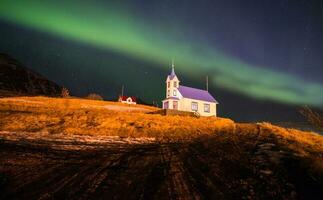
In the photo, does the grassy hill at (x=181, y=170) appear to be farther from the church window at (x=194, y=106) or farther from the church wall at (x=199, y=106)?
the church window at (x=194, y=106)

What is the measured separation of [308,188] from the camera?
834 cm

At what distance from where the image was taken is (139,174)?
9.62 metres

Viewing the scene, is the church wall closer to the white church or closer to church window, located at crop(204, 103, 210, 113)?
the white church

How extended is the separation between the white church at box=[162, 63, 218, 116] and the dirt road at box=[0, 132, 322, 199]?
39.0 m

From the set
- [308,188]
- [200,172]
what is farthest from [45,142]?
[308,188]

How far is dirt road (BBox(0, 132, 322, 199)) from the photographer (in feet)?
24.6

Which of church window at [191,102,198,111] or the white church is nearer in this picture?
the white church

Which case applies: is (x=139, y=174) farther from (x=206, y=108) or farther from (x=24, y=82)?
(x=24, y=82)

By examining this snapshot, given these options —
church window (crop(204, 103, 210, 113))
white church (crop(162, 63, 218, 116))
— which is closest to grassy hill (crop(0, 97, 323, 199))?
white church (crop(162, 63, 218, 116))

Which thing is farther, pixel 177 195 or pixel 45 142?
pixel 45 142

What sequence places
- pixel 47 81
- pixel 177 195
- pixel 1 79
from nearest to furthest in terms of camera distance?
pixel 177 195 → pixel 1 79 → pixel 47 81

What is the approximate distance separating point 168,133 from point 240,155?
10363 mm

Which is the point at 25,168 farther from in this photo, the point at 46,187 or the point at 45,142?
the point at 45,142

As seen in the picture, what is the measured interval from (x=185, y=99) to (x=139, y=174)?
44.9m
